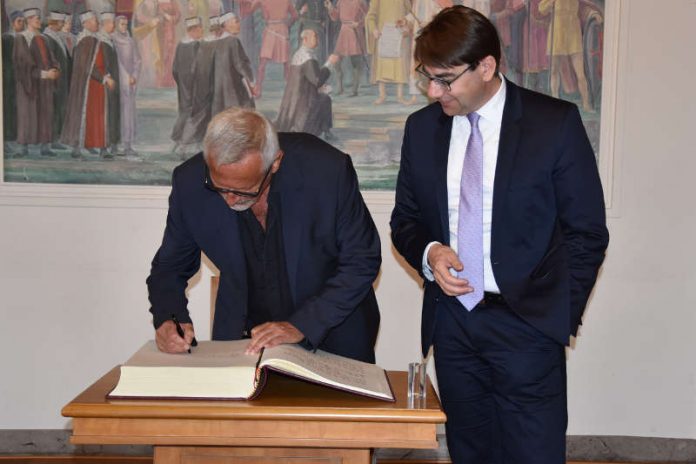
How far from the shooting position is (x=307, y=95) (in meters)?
4.17

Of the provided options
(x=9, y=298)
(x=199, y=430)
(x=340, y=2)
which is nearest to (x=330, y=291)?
Result: (x=199, y=430)

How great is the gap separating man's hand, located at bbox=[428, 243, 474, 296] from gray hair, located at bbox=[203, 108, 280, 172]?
1.81 ft

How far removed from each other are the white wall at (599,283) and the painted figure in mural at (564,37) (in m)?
0.21

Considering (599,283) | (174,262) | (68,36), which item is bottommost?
(599,283)

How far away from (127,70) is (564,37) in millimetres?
2077

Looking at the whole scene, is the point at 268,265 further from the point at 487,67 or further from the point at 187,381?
the point at 487,67

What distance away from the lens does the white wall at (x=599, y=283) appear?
13.9 feet

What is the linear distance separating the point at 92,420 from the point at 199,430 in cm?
24

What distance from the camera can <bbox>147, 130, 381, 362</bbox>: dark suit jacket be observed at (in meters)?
2.67

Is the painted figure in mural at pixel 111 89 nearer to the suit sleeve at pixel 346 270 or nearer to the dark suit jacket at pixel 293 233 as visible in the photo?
the dark suit jacket at pixel 293 233

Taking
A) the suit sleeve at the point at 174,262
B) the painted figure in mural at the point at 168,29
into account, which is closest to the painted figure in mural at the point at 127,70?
the painted figure in mural at the point at 168,29

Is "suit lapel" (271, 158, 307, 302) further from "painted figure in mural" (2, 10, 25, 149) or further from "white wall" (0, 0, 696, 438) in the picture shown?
"painted figure in mural" (2, 10, 25, 149)

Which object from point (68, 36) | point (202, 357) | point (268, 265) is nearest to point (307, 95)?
point (68, 36)

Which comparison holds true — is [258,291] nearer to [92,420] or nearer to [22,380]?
[92,420]
